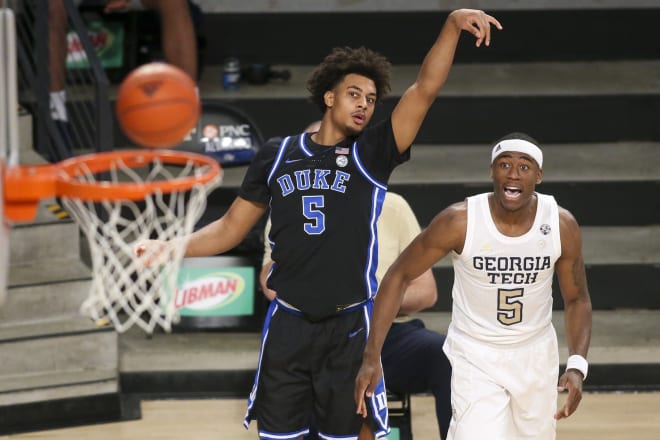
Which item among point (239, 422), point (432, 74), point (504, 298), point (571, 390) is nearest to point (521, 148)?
point (432, 74)

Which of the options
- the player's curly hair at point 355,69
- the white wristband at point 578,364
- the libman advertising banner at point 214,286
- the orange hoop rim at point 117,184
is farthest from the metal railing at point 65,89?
the white wristband at point 578,364

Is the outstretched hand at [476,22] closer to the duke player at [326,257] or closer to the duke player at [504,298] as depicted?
the duke player at [326,257]

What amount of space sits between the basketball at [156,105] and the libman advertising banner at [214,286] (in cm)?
331

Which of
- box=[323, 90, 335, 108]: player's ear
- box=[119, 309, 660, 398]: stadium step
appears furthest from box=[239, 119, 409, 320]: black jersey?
box=[119, 309, 660, 398]: stadium step

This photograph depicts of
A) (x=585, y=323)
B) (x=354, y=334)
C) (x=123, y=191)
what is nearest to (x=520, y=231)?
(x=585, y=323)

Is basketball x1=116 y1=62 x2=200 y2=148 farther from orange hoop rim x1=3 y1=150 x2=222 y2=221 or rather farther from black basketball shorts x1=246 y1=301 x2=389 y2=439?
black basketball shorts x1=246 y1=301 x2=389 y2=439

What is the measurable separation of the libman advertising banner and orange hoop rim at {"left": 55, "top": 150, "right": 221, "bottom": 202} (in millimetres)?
3102

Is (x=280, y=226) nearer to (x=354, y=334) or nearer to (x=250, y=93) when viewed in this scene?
(x=354, y=334)

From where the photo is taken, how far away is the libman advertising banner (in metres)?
7.22

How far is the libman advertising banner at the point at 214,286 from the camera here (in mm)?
7219

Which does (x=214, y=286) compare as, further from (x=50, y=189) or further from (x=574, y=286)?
(x=50, y=189)

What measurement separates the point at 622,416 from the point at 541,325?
201 centimetres

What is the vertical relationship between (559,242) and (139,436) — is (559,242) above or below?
above

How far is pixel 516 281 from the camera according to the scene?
480 centimetres
